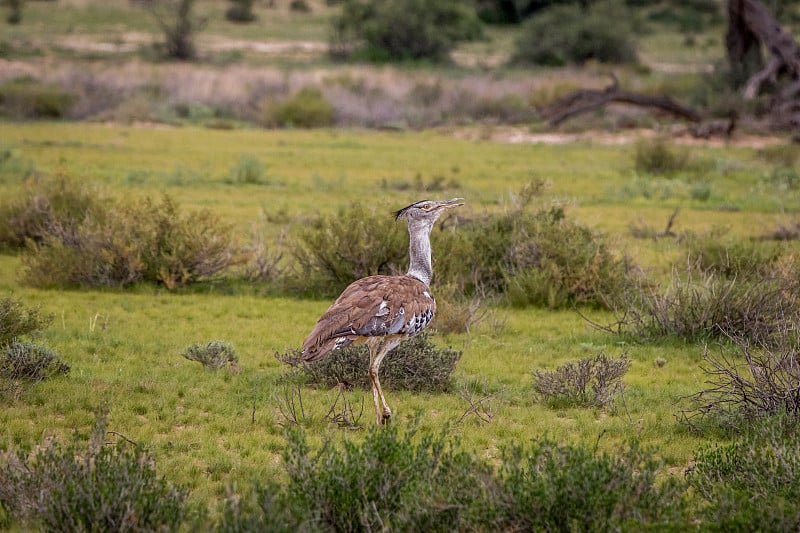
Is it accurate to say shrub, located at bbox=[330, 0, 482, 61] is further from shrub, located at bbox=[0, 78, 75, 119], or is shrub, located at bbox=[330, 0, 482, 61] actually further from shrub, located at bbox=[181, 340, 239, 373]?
shrub, located at bbox=[181, 340, 239, 373]

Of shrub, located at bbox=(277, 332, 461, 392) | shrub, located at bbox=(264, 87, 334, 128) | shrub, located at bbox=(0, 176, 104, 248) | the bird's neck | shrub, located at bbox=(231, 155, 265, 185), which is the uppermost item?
the bird's neck

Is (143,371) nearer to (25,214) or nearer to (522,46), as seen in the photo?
(25,214)

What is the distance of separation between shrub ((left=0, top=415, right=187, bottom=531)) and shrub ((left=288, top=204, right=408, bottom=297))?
6896mm

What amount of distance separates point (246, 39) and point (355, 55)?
11952mm

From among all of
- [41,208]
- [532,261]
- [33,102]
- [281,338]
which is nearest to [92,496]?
[281,338]

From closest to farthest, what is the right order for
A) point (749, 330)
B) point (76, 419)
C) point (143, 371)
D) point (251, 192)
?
point (76, 419) < point (143, 371) < point (749, 330) < point (251, 192)

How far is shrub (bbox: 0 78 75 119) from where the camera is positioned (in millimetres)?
32344

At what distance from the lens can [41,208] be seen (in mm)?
15281

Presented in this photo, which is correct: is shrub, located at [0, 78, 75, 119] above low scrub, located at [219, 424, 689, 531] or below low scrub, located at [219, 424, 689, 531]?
below

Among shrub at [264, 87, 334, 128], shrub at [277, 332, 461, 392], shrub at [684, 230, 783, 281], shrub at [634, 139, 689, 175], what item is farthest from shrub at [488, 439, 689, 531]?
shrub at [264, 87, 334, 128]

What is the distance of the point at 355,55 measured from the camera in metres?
49.8

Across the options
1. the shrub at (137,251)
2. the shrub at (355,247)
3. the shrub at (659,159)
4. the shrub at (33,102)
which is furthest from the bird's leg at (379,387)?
the shrub at (33,102)

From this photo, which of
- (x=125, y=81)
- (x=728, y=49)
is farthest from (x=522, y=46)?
(x=125, y=81)

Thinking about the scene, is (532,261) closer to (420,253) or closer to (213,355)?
(213,355)
